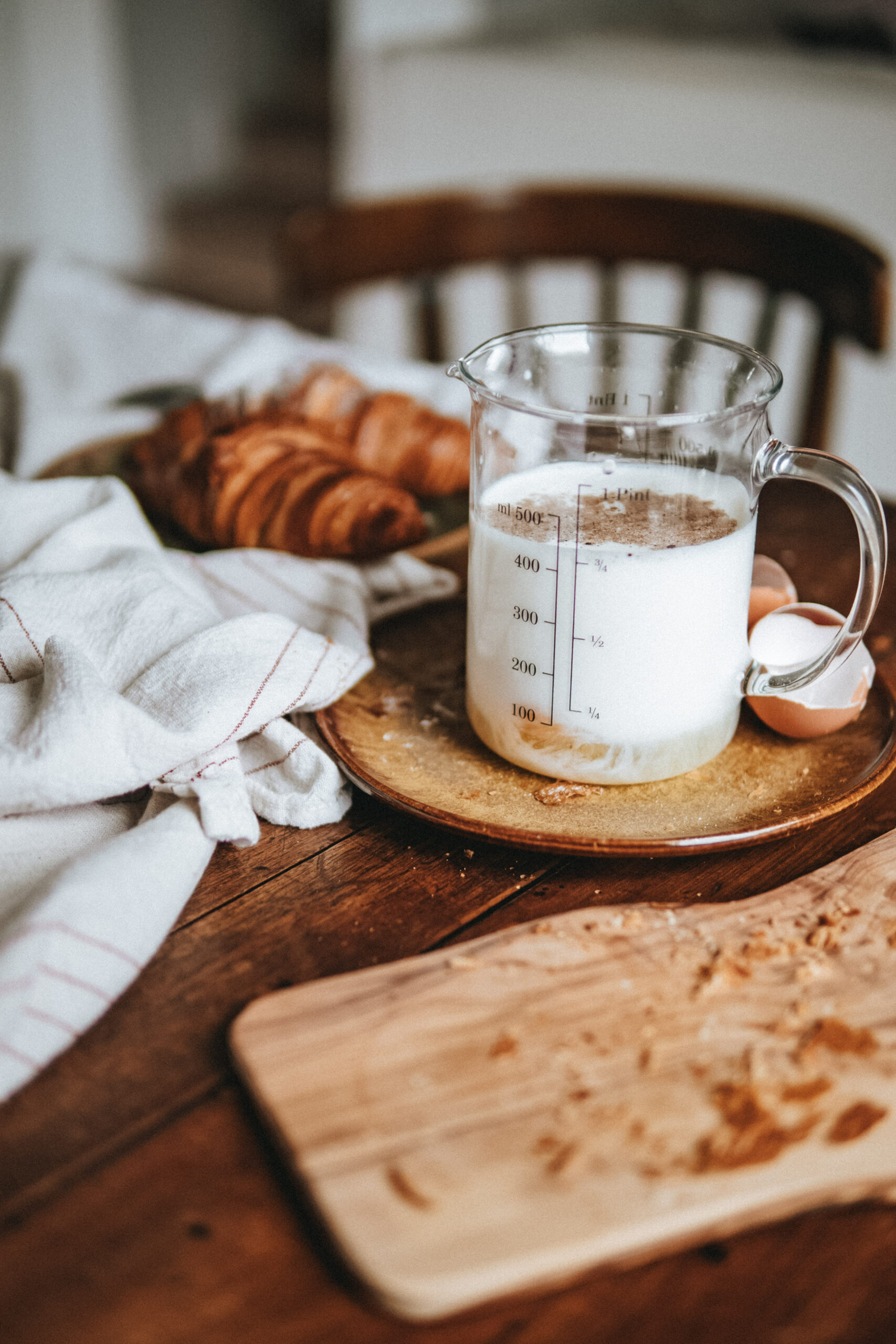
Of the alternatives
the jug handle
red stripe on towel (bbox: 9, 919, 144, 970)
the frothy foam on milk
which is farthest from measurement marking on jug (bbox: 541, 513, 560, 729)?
red stripe on towel (bbox: 9, 919, 144, 970)

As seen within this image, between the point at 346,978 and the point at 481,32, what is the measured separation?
307 centimetres

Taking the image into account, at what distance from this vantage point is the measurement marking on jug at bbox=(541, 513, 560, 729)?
604 mm

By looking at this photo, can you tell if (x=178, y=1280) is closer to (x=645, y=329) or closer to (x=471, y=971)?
(x=471, y=971)

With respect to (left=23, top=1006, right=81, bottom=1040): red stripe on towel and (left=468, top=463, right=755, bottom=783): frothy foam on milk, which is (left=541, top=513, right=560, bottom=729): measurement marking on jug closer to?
(left=468, top=463, right=755, bottom=783): frothy foam on milk

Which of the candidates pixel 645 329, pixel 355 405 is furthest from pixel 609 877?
pixel 355 405

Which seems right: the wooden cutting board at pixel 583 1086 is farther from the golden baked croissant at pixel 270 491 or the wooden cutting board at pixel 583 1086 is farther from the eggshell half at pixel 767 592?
the golden baked croissant at pixel 270 491

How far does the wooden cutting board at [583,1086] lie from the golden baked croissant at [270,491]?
0.43 metres

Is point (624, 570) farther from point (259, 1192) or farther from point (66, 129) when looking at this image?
point (66, 129)

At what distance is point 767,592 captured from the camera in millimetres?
725

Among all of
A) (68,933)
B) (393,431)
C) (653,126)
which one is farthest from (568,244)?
(68,933)

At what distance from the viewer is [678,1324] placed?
15.2 inches

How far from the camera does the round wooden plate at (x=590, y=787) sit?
0.60 meters

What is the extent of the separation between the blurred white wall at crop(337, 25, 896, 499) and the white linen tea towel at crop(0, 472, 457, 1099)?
44.5 inches

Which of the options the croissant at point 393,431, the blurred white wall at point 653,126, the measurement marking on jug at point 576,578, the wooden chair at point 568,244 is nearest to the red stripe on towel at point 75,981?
the measurement marking on jug at point 576,578
